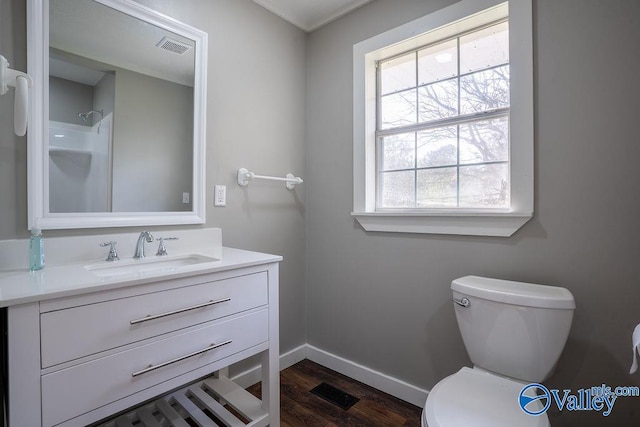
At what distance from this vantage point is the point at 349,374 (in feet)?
6.45

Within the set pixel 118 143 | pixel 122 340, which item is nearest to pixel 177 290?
pixel 122 340

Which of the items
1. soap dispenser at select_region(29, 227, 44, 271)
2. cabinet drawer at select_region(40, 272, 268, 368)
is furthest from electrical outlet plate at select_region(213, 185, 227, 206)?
soap dispenser at select_region(29, 227, 44, 271)

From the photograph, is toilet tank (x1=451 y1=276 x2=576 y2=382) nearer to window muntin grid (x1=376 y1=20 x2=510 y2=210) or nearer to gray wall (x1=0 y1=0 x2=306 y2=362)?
window muntin grid (x1=376 y1=20 x2=510 y2=210)

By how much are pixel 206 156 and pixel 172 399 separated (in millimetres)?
1229

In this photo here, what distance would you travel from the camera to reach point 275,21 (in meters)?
2.02

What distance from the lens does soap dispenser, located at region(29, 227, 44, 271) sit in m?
1.08

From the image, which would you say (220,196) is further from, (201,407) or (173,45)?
(201,407)

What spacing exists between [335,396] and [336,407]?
0.10 m

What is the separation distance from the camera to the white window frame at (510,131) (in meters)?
1.35

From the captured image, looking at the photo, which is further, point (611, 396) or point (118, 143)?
point (118, 143)

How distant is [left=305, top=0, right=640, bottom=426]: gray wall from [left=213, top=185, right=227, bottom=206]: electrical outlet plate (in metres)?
0.95

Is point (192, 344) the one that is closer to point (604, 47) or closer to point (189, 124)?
point (189, 124)

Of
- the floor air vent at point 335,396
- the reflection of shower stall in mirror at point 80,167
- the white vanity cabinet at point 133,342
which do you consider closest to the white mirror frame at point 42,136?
the reflection of shower stall in mirror at point 80,167

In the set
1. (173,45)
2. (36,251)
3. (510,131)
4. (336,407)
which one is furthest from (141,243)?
(510,131)
